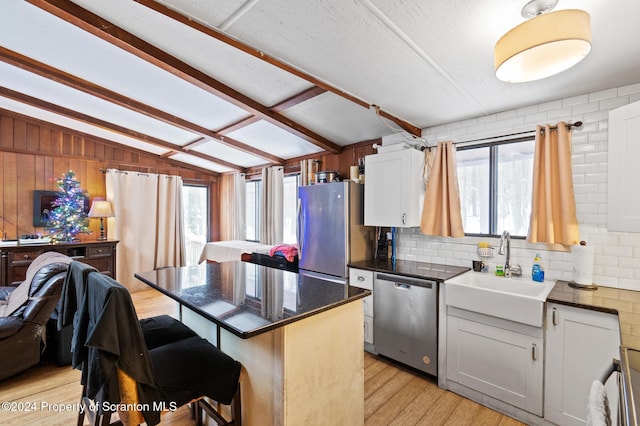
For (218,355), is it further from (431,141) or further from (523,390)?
(431,141)

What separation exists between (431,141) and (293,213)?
2.68m

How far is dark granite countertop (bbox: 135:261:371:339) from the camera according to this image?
1219 millimetres

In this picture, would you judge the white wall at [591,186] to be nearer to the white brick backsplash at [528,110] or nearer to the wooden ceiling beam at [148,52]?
the white brick backsplash at [528,110]

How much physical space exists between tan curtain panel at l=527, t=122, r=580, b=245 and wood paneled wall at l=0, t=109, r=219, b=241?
6.10 meters

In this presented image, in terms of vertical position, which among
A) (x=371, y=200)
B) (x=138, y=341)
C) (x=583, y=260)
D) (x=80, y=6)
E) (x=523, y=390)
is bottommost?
(x=523, y=390)

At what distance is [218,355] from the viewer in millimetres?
1457

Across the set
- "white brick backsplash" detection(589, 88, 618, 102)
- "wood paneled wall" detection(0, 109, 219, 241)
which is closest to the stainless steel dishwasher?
"white brick backsplash" detection(589, 88, 618, 102)

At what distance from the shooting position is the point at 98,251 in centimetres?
443

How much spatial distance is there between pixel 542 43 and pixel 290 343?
1.67 meters

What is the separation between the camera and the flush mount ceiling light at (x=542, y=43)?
1.16 m

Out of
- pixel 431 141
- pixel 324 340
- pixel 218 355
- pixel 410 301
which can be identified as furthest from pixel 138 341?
pixel 431 141

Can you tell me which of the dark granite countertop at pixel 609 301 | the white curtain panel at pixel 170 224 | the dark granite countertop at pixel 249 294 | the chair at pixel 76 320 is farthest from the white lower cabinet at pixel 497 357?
the white curtain panel at pixel 170 224

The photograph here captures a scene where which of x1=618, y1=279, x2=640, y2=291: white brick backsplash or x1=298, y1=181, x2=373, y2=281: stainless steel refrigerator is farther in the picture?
x1=298, y1=181, x2=373, y2=281: stainless steel refrigerator

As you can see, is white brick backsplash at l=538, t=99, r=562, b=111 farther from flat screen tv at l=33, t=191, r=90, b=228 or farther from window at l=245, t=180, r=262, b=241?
flat screen tv at l=33, t=191, r=90, b=228
